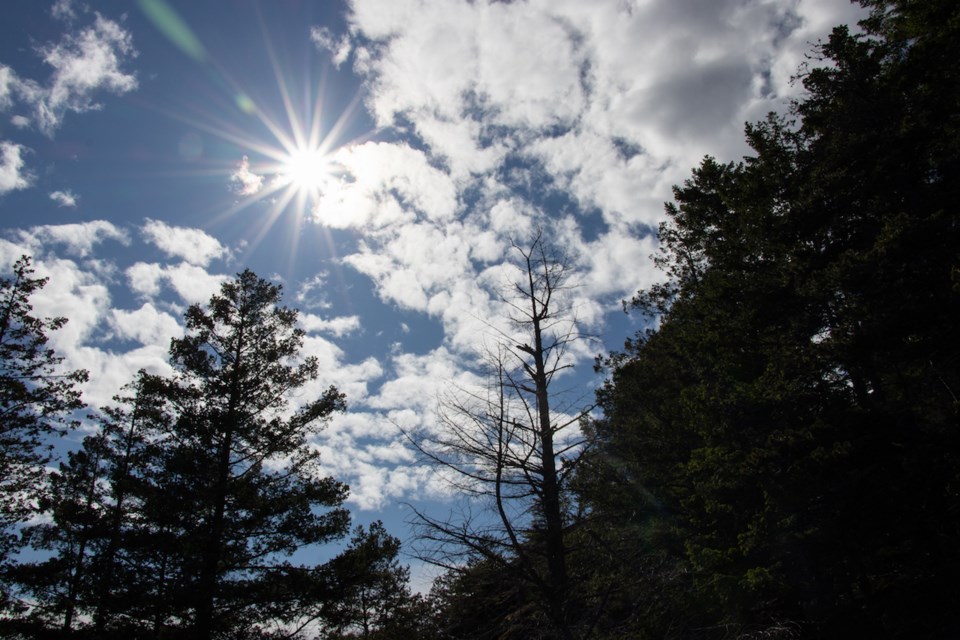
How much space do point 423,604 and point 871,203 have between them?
1206 cm

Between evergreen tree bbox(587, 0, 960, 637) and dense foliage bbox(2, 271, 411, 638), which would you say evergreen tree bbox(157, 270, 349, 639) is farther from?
evergreen tree bbox(587, 0, 960, 637)

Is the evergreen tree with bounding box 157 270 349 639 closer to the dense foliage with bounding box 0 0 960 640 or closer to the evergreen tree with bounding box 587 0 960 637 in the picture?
the dense foliage with bounding box 0 0 960 640

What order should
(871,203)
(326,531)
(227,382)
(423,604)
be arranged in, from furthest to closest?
(227,382)
(326,531)
(871,203)
(423,604)

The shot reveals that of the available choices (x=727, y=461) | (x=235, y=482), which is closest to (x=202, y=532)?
(x=235, y=482)

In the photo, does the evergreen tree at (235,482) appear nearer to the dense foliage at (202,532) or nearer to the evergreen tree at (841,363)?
the dense foliage at (202,532)

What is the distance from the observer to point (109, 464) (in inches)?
639

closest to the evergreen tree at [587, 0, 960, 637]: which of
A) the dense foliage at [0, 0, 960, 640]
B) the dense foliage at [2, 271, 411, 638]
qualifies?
the dense foliage at [0, 0, 960, 640]

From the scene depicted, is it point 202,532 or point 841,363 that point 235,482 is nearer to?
point 202,532

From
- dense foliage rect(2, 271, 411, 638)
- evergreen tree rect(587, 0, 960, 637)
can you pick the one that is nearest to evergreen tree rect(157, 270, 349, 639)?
dense foliage rect(2, 271, 411, 638)

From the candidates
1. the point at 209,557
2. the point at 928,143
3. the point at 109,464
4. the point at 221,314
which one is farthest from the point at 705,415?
the point at 109,464

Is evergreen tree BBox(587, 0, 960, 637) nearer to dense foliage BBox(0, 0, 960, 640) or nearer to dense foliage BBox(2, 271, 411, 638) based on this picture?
dense foliage BBox(0, 0, 960, 640)

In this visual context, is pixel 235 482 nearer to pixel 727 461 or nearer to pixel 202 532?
pixel 202 532

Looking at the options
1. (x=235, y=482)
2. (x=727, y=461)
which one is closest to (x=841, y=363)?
(x=727, y=461)

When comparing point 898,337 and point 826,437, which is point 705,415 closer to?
point 826,437
